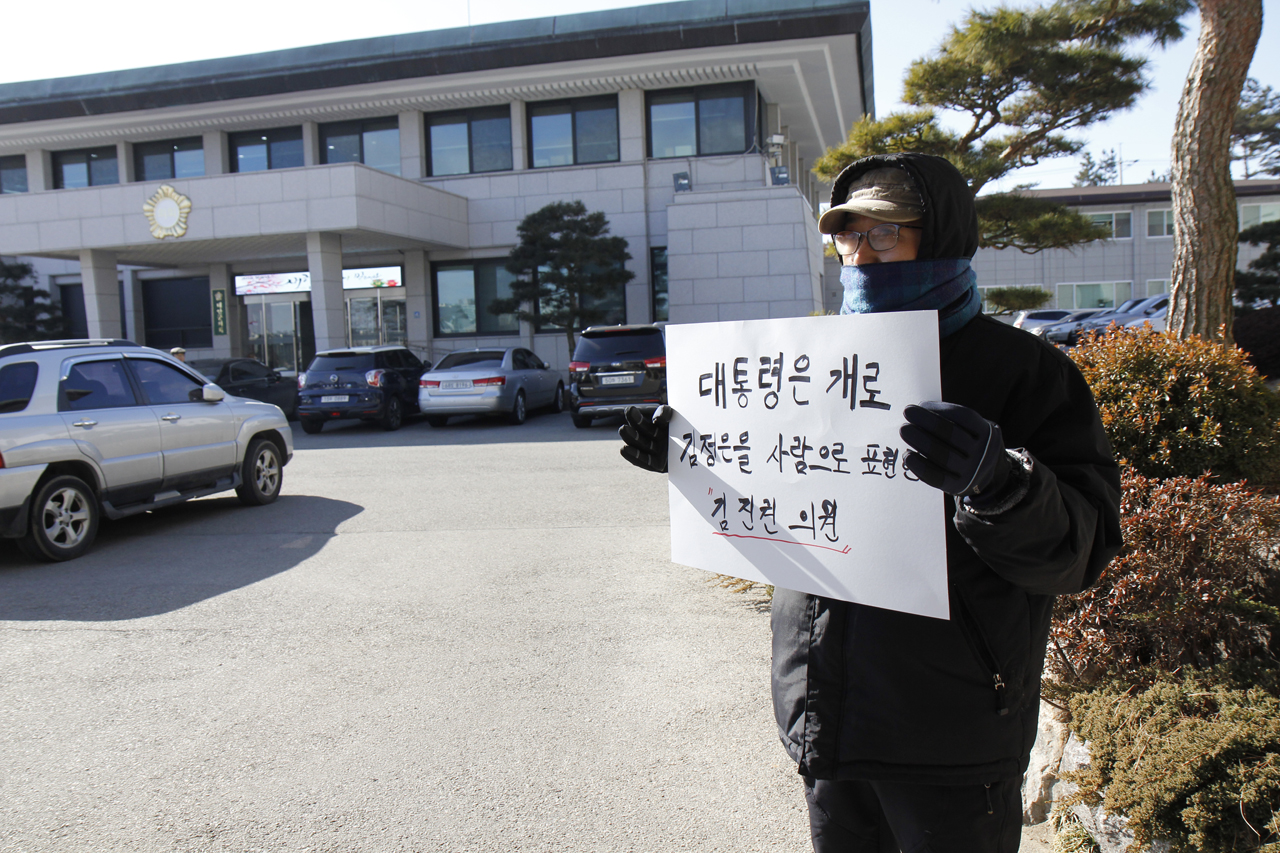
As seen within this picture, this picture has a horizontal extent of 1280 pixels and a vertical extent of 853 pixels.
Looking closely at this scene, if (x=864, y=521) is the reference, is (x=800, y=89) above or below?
above

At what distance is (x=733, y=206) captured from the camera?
2189cm

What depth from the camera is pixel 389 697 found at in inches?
165

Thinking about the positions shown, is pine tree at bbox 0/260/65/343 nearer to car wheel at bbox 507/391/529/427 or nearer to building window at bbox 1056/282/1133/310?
car wheel at bbox 507/391/529/427

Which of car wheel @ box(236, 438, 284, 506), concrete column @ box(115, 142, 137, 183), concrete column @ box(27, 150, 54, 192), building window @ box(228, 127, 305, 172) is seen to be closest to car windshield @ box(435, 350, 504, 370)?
car wheel @ box(236, 438, 284, 506)

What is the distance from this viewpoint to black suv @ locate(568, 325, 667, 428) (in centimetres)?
1408

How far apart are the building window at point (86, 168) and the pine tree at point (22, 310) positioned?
318cm

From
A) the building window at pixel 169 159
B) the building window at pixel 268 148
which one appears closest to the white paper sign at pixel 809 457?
the building window at pixel 268 148

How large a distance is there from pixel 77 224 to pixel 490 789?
24.2 metres

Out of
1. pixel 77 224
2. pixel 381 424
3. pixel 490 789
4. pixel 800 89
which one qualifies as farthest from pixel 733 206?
pixel 490 789

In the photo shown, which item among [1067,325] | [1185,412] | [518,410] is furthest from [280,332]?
[1185,412]

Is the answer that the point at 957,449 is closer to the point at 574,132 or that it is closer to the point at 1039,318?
the point at 574,132

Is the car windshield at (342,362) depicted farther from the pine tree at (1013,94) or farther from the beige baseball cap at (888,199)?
the beige baseball cap at (888,199)

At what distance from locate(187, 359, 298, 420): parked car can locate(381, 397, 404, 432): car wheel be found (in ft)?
9.72

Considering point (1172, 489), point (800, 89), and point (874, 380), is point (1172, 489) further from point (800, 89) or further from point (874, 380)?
point (800, 89)
